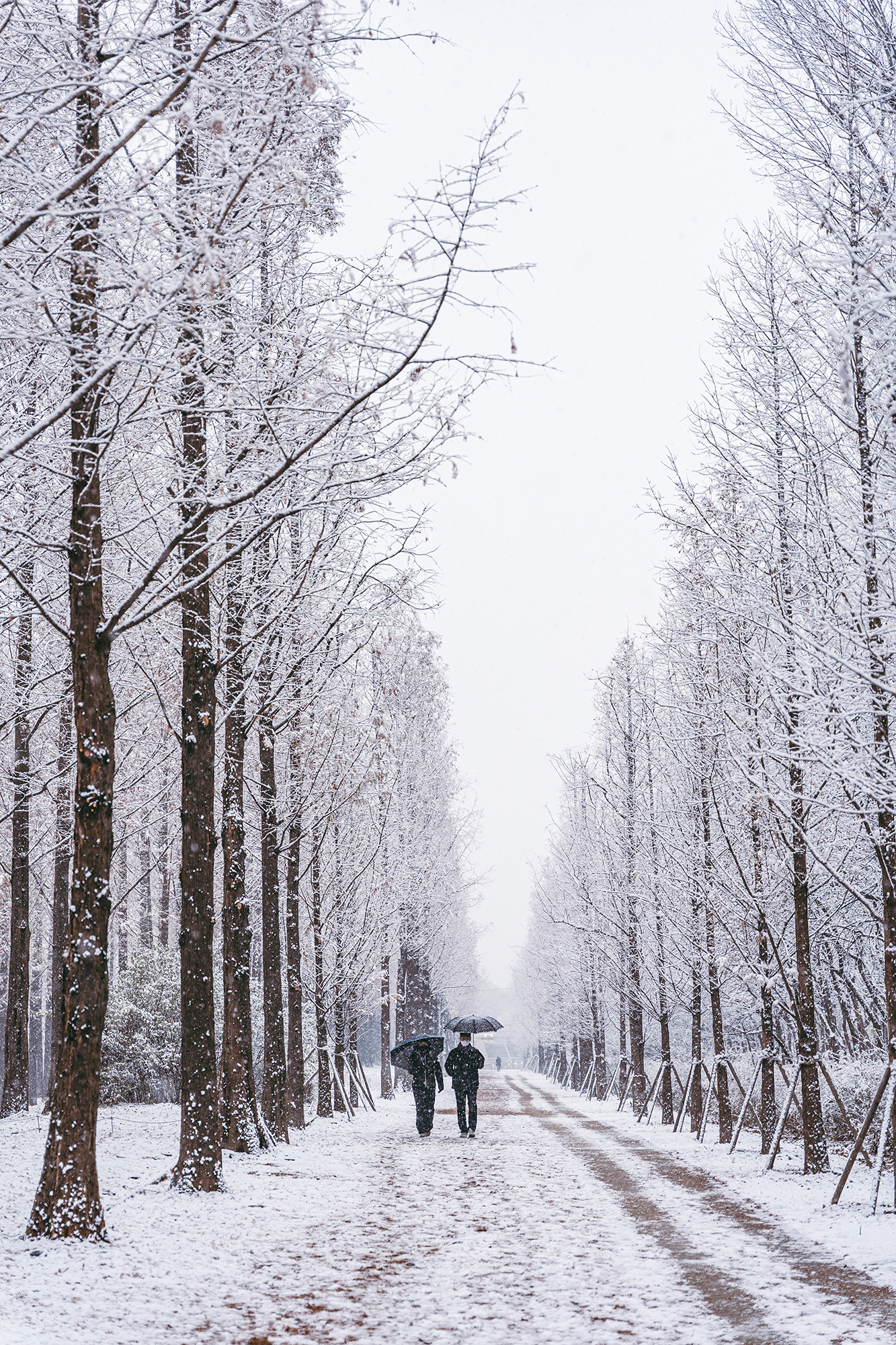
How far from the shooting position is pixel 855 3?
322 inches

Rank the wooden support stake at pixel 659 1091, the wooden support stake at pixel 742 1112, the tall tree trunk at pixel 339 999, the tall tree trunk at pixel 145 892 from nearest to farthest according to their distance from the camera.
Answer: the wooden support stake at pixel 742 1112 < the tall tree trunk at pixel 339 999 < the wooden support stake at pixel 659 1091 < the tall tree trunk at pixel 145 892

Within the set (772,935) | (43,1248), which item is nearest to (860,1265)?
(43,1248)

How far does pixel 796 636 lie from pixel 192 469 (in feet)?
17.1

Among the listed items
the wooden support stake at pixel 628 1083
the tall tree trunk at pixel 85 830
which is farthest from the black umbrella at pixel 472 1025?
the tall tree trunk at pixel 85 830

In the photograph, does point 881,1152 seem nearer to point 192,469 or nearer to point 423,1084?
point 192,469

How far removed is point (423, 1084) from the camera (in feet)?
56.1

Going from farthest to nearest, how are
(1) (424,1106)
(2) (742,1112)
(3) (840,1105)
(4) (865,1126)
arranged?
1. (1) (424,1106)
2. (2) (742,1112)
3. (3) (840,1105)
4. (4) (865,1126)

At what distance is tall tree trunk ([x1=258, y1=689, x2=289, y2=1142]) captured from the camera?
14.1m

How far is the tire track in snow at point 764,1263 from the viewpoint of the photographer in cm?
566

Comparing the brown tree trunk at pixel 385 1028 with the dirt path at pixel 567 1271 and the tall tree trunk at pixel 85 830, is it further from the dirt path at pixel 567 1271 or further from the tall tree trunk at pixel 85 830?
the tall tree trunk at pixel 85 830

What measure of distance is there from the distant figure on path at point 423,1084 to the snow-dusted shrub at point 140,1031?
24.0 ft

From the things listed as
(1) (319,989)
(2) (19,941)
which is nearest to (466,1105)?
(1) (319,989)

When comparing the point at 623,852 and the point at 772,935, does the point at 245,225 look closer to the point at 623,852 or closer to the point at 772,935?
the point at 772,935

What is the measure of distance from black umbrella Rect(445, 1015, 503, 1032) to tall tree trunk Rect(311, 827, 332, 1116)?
252 centimetres
